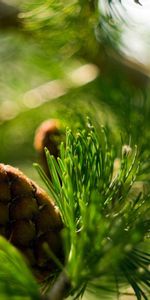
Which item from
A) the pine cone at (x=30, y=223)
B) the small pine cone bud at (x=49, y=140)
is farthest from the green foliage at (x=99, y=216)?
the small pine cone bud at (x=49, y=140)

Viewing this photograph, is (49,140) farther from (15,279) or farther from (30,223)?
(15,279)

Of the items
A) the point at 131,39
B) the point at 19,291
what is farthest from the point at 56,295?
the point at 131,39

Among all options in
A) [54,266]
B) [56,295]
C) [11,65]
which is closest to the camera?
[56,295]

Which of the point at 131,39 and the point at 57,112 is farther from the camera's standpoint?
the point at 131,39

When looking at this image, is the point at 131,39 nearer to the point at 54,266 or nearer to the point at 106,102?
the point at 106,102

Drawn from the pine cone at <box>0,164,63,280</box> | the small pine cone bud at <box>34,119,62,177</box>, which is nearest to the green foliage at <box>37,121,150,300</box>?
the pine cone at <box>0,164,63,280</box>

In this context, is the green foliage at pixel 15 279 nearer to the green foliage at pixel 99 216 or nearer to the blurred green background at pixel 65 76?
the green foliage at pixel 99 216
